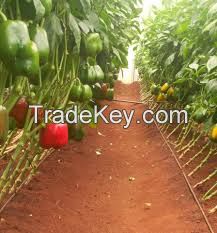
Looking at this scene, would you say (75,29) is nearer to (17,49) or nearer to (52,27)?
(52,27)

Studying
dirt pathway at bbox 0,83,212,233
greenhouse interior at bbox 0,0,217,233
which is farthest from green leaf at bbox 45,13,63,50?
dirt pathway at bbox 0,83,212,233

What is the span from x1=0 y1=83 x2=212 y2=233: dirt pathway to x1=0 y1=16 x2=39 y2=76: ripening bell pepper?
1.51m

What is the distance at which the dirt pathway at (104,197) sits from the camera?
267cm

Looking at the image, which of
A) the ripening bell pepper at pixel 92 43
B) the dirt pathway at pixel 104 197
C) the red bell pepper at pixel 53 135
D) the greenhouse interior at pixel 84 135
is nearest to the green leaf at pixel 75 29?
the greenhouse interior at pixel 84 135

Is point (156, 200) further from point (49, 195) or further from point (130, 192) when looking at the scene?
point (49, 195)

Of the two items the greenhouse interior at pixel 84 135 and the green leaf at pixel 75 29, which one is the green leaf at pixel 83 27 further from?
the green leaf at pixel 75 29

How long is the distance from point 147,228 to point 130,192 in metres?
0.81

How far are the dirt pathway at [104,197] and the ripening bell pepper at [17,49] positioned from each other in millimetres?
1511

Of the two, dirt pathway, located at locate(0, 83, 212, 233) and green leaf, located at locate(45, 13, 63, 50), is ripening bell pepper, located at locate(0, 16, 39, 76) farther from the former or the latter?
dirt pathway, located at locate(0, 83, 212, 233)

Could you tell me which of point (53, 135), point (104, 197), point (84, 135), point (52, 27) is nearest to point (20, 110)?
point (53, 135)

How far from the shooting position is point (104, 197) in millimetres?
3367

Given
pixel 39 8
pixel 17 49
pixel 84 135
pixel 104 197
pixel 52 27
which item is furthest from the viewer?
pixel 104 197

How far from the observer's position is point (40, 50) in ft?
3.99

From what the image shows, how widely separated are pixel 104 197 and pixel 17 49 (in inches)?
96.3
